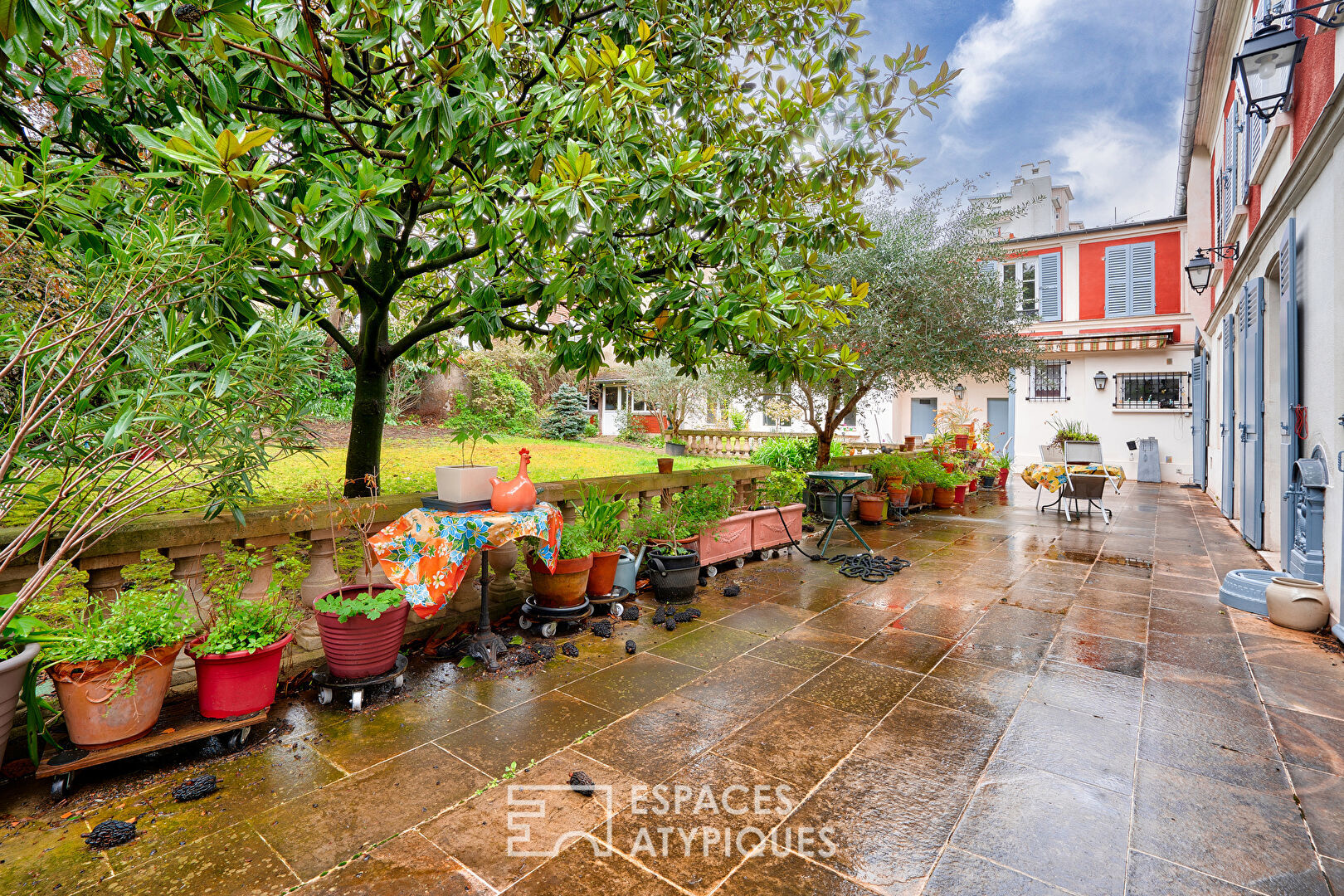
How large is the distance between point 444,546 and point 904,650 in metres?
2.74

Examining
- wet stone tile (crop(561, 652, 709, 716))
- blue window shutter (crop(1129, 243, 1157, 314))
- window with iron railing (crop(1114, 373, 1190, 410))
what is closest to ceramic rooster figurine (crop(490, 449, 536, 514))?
wet stone tile (crop(561, 652, 709, 716))

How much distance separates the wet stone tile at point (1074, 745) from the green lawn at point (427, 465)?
11.2ft

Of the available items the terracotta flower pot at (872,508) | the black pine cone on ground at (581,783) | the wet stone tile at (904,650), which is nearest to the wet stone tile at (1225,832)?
the wet stone tile at (904,650)

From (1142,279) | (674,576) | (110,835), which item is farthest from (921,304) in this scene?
(1142,279)

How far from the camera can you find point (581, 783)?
217 centimetres

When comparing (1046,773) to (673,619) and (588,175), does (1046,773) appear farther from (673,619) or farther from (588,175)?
(588,175)

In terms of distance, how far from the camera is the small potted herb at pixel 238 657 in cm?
240

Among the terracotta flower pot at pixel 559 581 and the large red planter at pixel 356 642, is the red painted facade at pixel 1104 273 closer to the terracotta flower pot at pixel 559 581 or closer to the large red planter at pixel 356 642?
the terracotta flower pot at pixel 559 581

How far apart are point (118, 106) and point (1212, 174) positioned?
14590mm

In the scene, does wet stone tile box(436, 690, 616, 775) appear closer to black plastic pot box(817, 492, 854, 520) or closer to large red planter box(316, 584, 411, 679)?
large red planter box(316, 584, 411, 679)

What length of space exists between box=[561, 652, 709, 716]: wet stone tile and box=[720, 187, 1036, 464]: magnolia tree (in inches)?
184

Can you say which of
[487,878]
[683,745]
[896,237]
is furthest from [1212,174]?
[487,878]

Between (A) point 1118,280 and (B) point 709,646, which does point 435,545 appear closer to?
(B) point 709,646

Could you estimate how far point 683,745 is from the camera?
8.14 feet
